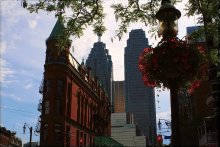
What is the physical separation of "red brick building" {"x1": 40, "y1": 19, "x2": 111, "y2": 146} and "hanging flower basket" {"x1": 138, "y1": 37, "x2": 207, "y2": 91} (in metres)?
43.8

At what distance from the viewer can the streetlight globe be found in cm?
802

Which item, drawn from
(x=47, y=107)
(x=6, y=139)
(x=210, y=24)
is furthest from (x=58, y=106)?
(x=210, y=24)

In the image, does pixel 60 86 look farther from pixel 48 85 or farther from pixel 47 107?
pixel 47 107

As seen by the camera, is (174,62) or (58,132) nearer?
(174,62)

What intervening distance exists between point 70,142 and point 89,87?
59.1ft

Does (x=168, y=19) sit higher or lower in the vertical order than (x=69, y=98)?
lower

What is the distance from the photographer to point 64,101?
198ft

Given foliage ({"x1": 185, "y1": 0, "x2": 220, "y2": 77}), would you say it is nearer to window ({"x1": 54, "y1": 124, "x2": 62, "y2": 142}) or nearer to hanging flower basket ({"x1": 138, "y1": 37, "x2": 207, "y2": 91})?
hanging flower basket ({"x1": 138, "y1": 37, "x2": 207, "y2": 91})

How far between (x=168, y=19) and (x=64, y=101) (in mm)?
53183

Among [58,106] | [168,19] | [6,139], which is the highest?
[58,106]

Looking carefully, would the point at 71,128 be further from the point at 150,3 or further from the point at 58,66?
the point at 150,3

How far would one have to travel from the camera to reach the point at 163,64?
7809 mm

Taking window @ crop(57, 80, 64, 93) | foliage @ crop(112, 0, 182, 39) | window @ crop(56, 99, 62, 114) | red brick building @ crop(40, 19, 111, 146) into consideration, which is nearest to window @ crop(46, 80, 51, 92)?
red brick building @ crop(40, 19, 111, 146)

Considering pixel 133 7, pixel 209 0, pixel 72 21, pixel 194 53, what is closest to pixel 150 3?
pixel 133 7
